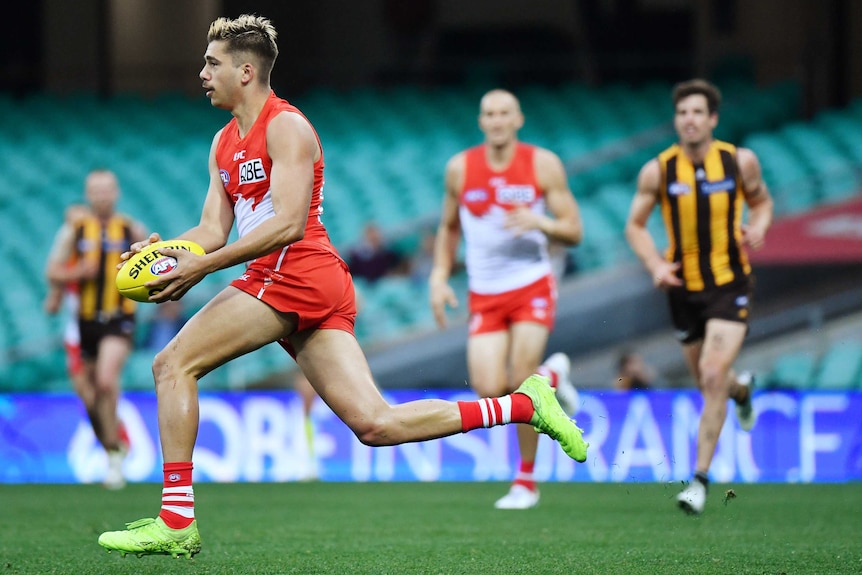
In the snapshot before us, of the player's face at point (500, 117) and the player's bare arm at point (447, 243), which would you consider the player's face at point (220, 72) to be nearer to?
the player's face at point (500, 117)

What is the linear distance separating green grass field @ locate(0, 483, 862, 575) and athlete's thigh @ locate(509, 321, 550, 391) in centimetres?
84

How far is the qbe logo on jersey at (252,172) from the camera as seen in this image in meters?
5.42

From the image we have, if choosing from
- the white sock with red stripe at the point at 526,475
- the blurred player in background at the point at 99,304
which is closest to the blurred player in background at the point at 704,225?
the white sock with red stripe at the point at 526,475

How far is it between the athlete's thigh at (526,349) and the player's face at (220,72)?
3414 millimetres

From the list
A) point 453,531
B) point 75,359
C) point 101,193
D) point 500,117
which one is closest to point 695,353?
point 500,117

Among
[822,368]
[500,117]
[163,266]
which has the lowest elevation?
[163,266]

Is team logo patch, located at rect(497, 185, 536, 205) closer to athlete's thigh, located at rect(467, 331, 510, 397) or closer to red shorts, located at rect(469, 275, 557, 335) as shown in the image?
red shorts, located at rect(469, 275, 557, 335)

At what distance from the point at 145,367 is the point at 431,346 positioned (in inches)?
106

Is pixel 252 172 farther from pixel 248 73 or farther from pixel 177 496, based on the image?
pixel 177 496

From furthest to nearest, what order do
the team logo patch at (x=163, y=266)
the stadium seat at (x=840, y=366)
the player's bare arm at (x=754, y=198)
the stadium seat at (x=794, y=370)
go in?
the stadium seat at (x=794, y=370), the stadium seat at (x=840, y=366), the player's bare arm at (x=754, y=198), the team logo patch at (x=163, y=266)

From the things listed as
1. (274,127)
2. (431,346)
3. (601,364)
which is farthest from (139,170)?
(274,127)

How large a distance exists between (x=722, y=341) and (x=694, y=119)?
1330 millimetres

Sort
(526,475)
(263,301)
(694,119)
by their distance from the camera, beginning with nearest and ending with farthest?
(263,301), (694,119), (526,475)

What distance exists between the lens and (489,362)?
8414mm
